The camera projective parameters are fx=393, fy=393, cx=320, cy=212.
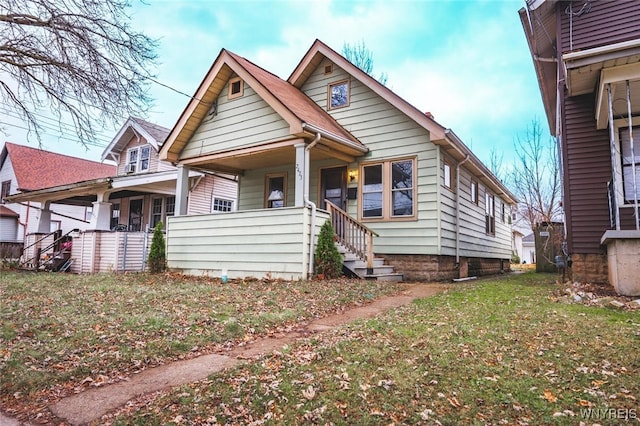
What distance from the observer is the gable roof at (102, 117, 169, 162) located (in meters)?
18.1

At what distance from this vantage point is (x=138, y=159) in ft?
63.2

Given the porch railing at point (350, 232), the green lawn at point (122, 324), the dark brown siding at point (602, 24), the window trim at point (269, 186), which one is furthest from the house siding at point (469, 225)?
the window trim at point (269, 186)

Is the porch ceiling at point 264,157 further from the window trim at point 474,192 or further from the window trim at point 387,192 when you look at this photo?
the window trim at point 474,192

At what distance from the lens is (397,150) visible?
10.6m

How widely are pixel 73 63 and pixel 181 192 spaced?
5244 millimetres

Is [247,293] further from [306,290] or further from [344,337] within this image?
[344,337]

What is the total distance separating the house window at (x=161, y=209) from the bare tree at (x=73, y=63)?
9993 millimetres

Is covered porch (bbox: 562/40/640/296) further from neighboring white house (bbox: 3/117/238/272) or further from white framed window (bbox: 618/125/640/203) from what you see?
neighboring white house (bbox: 3/117/238/272)

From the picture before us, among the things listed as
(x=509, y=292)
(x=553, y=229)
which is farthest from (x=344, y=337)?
(x=553, y=229)

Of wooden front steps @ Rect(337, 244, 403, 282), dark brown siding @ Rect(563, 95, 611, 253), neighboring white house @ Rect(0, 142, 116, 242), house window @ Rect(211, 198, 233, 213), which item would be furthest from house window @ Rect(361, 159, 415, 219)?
neighboring white house @ Rect(0, 142, 116, 242)

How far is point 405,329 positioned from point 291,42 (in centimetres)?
1734

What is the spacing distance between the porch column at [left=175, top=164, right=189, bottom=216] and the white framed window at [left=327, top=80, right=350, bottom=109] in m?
4.83

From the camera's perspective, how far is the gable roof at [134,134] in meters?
18.1

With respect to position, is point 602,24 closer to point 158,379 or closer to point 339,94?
point 339,94
